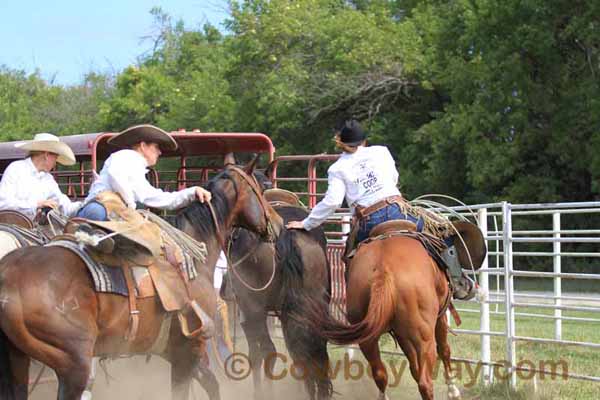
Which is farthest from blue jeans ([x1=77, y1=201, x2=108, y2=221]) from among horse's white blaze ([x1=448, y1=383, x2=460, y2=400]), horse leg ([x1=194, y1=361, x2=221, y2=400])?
horse's white blaze ([x1=448, y1=383, x2=460, y2=400])

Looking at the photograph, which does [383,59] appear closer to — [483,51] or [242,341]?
[483,51]

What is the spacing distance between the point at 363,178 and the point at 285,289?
1444 mm

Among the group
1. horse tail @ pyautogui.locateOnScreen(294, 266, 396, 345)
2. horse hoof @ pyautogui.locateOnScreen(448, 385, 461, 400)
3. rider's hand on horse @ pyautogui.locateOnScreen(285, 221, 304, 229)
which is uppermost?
rider's hand on horse @ pyautogui.locateOnScreen(285, 221, 304, 229)

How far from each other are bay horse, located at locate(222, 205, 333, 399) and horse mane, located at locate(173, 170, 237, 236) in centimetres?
107

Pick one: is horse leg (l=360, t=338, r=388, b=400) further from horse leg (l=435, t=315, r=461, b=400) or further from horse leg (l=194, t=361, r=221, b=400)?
horse leg (l=194, t=361, r=221, b=400)

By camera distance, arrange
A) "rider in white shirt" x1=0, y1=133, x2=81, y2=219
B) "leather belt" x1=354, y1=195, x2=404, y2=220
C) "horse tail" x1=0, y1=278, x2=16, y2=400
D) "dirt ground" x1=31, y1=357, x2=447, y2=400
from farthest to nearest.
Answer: "dirt ground" x1=31, y1=357, x2=447, y2=400, "rider in white shirt" x1=0, y1=133, x2=81, y2=219, "leather belt" x1=354, y1=195, x2=404, y2=220, "horse tail" x1=0, y1=278, x2=16, y2=400

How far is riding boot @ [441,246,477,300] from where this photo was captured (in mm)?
6699

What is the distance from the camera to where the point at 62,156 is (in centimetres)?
743

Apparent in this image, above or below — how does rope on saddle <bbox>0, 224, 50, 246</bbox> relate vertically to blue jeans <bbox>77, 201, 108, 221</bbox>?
below

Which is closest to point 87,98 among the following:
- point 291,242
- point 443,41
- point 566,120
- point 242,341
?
point 443,41

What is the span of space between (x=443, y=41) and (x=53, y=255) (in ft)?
63.8

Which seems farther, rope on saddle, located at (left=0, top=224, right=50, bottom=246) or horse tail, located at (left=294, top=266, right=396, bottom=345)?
rope on saddle, located at (left=0, top=224, right=50, bottom=246)

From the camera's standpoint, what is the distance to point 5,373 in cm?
550

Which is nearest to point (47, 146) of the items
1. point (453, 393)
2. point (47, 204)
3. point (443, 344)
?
point (47, 204)
